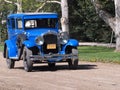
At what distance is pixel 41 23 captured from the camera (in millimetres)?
21297

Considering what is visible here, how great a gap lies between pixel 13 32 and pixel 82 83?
761 centimetres

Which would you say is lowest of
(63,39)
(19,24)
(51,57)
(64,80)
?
(64,80)

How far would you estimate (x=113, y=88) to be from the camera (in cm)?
1362

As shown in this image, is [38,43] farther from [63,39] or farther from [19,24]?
[19,24]

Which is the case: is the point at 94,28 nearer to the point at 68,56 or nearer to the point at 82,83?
the point at 68,56

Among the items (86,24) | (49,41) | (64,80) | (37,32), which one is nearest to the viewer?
(64,80)

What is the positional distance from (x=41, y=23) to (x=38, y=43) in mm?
1987

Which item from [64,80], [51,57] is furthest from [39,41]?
[64,80]

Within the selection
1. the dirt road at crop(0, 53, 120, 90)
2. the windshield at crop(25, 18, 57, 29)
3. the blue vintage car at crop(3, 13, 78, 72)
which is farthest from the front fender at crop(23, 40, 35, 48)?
the windshield at crop(25, 18, 57, 29)

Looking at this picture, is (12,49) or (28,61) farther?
(12,49)

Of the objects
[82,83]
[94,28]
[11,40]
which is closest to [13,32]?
[11,40]

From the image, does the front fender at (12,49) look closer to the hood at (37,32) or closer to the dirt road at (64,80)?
the hood at (37,32)

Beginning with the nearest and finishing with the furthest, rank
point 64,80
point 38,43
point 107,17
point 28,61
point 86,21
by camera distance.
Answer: point 64,80 → point 28,61 → point 38,43 → point 107,17 → point 86,21

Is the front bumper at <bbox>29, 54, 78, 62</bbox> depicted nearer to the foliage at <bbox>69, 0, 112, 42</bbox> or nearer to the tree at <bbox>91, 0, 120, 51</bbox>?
the tree at <bbox>91, 0, 120, 51</bbox>
